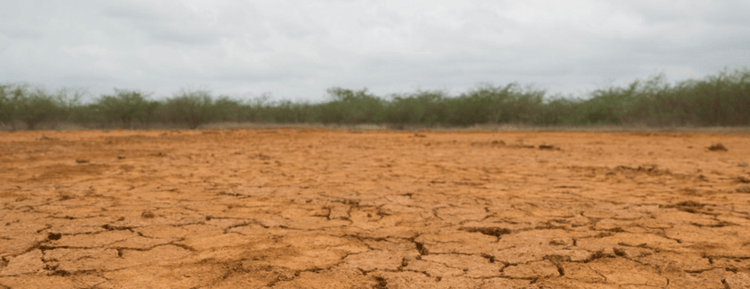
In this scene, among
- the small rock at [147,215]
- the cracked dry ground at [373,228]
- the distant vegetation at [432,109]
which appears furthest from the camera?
the distant vegetation at [432,109]

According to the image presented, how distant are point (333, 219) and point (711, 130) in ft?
38.5

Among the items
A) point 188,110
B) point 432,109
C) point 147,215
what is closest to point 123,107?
point 188,110

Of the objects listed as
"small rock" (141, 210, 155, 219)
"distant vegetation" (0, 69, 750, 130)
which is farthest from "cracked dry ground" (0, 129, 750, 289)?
"distant vegetation" (0, 69, 750, 130)

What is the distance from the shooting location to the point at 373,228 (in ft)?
7.59

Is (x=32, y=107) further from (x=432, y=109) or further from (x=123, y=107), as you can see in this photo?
(x=432, y=109)

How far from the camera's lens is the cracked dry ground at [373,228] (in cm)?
164

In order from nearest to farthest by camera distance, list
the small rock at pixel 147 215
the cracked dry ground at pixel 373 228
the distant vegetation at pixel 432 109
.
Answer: the cracked dry ground at pixel 373 228 → the small rock at pixel 147 215 → the distant vegetation at pixel 432 109

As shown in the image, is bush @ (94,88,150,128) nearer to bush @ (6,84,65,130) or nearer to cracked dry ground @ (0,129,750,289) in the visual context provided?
bush @ (6,84,65,130)

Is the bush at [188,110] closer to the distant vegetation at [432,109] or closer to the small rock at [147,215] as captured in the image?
the distant vegetation at [432,109]

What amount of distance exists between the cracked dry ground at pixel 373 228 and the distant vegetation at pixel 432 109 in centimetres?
892

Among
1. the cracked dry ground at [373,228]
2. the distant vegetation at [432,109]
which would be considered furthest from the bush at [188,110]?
the cracked dry ground at [373,228]

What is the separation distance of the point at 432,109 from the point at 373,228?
45.6ft

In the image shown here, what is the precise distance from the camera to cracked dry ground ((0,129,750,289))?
1637mm

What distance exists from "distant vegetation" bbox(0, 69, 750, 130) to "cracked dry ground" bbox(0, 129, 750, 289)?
8922 millimetres
